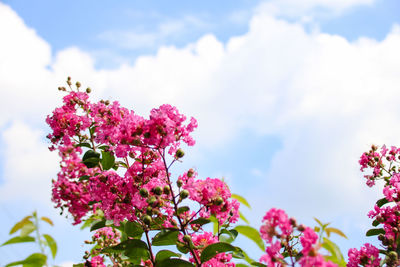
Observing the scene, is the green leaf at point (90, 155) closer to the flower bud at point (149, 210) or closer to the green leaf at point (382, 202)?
the flower bud at point (149, 210)

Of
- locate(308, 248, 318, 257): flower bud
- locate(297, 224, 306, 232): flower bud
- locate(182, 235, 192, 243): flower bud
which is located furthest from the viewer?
locate(182, 235, 192, 243): flower bud

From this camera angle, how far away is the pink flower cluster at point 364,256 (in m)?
2.86

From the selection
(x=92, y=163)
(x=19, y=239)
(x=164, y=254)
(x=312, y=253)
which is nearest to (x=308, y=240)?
(x=312, y=253)

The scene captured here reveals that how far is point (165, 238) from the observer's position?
9.50 feet

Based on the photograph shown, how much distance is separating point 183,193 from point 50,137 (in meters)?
1.84

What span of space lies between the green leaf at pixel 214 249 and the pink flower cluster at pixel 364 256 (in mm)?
970

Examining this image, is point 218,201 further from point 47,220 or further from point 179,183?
point 47,220

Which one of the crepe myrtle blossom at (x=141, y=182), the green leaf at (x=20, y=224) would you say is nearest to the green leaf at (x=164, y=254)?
the crepe myrtle blossom at (x=141, y=182)

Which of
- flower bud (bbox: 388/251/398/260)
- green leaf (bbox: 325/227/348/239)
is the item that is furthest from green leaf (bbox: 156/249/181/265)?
flower bud (bbox: 388/251/398/260)

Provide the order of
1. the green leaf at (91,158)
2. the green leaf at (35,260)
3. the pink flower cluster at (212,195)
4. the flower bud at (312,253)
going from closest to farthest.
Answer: the flower bud at (312,253), the green leaf at (35,260), the pink flower cluster at (212,195), the green leaf at (91,158)

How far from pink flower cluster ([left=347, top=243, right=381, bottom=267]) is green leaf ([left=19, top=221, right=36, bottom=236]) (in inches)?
86.3

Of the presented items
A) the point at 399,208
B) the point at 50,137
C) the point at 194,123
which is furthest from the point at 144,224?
the point at 399,208

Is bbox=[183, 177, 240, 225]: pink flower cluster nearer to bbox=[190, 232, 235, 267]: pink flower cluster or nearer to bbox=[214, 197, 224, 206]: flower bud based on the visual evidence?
bbox=[214, 197, 224, 206]: flower bud

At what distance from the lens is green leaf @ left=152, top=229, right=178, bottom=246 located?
2699mm
